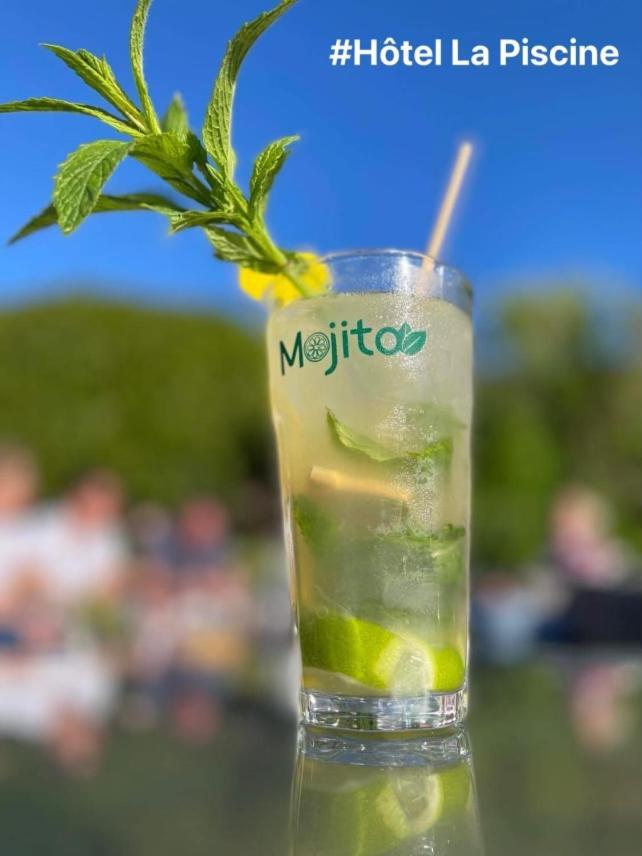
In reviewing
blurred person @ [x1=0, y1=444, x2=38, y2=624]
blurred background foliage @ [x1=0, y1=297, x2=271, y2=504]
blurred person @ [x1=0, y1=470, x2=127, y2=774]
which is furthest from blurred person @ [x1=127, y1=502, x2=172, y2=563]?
blurred person @ [x1=0, y1=444, x2=38, y2=624]

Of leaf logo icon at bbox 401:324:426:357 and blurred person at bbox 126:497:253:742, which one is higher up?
leaf logo icon at bbox 401:324:426:357

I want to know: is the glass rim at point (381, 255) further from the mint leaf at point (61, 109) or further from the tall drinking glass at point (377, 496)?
the mint leaf at point (61, 109)

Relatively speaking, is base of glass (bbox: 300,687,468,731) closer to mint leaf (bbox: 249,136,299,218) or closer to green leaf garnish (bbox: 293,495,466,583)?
green leaf garnish (bbox: 293,495,466,583)

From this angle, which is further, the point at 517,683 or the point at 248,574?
the point at 248,574

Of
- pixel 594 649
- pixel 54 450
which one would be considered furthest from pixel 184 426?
pixel 594 649

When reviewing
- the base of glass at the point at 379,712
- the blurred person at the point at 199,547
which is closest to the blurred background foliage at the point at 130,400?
the blurred person at the point at 199,547

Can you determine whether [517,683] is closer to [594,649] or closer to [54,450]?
[594,649]
